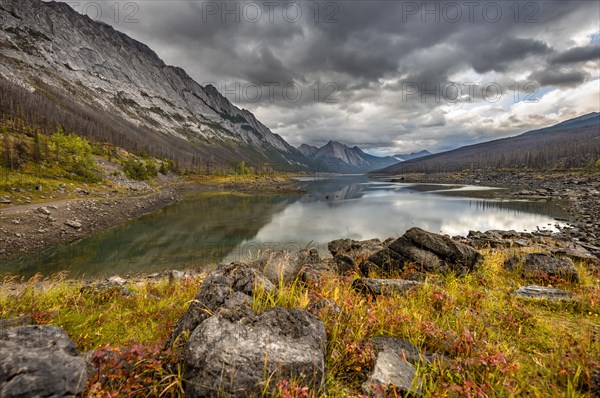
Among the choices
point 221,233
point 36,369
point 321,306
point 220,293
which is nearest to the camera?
point 36,369

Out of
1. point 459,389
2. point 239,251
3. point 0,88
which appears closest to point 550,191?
point 239,251

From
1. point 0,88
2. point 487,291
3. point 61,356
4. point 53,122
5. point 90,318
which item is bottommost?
point 487,291

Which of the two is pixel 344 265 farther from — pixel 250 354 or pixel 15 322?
pixel 15 322

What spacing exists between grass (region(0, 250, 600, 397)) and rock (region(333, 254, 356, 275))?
2.86m

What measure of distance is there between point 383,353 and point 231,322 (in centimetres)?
253

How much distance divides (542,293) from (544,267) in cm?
321

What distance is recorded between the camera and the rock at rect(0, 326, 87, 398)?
8.43ft

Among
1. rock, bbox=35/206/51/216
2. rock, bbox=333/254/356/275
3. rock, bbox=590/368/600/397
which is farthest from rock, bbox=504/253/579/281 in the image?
rock, bbox=35/206/51/216

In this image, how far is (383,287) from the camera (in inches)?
294

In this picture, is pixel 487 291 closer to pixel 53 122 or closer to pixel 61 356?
pixel 61 356

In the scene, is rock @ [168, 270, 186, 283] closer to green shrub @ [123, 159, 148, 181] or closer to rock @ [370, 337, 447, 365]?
rock @ [370, 337, 447, 365]

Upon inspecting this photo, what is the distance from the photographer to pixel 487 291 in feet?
26.2

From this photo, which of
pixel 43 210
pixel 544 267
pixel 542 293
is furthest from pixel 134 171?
pixel 542 293

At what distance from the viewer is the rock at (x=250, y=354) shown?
308 cm
